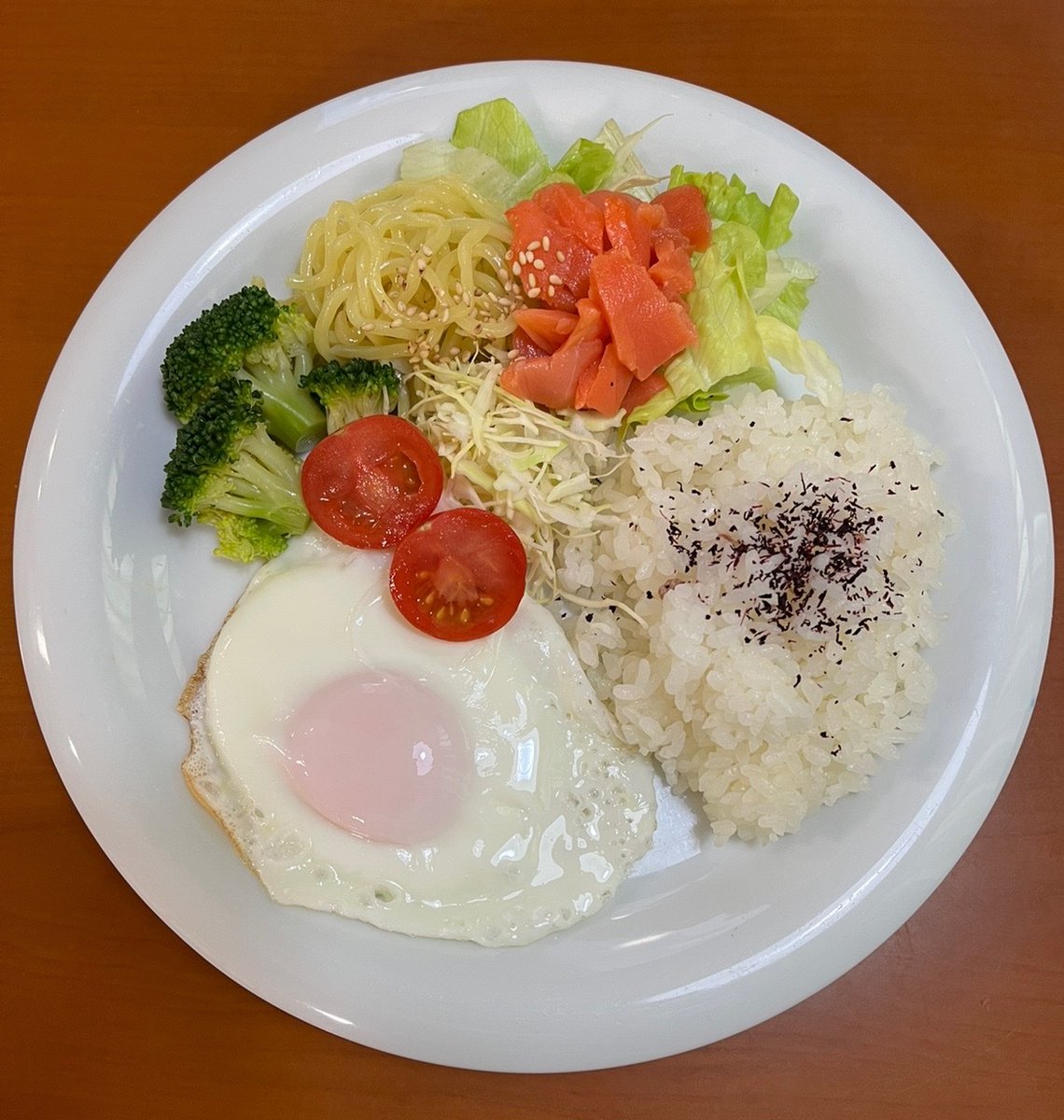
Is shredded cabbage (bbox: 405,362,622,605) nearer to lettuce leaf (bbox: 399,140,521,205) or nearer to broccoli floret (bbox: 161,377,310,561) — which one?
broccoli floret (bbox: 161,377,310,561)

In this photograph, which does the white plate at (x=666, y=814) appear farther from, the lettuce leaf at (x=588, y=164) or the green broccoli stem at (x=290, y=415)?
the green broccoli stem at (x=290, y=415)

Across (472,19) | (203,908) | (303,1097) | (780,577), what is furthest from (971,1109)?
(472,19)

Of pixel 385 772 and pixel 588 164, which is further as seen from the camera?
pixel 588 164

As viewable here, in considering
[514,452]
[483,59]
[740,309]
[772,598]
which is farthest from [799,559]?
[483,59]

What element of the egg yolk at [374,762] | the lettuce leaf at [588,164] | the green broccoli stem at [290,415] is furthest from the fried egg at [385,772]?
the lettuce leaf at [588,164]

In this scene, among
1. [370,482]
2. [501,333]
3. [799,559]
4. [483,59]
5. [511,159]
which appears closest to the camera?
[799,559]

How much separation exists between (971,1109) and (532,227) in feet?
10.0

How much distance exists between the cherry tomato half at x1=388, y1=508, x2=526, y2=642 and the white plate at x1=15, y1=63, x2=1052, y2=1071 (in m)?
0.64

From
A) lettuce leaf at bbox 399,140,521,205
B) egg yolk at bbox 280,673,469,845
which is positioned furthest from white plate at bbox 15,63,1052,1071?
egg yolk at bbox 280,673,469,845

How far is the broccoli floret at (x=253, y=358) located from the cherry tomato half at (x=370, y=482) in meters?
0.19

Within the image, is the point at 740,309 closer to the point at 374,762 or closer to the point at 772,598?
the point at 772,598

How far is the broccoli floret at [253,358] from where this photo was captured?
87.4 inches

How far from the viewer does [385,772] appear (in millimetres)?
2264

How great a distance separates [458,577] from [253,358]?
2.95 feet
